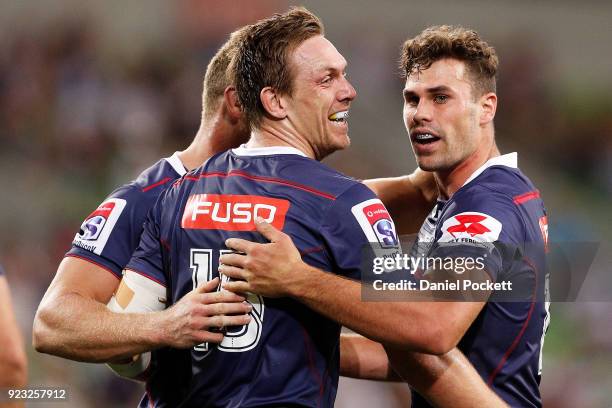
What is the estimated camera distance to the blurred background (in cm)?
949

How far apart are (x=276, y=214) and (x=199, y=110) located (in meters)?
7.84

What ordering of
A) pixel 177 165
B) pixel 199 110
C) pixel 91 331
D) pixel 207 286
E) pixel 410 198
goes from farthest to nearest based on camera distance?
pixel 199 110 → pixel 410 198 → pixel 177 165 → pixel 91 331 → pixel 207 286

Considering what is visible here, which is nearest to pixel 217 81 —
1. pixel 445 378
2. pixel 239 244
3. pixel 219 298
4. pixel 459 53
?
pixel 459 53

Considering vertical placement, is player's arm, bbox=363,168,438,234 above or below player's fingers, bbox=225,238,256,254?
above

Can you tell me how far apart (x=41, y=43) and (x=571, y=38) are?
7.75 metres

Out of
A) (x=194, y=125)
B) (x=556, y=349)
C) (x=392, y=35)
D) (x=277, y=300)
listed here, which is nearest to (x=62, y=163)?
(x=194, y=125)

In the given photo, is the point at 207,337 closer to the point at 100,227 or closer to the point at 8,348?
the point at 100,227

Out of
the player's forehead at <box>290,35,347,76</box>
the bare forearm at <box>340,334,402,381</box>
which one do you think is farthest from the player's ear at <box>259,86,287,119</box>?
the bare forearm at <box>340,334,402,381</box>

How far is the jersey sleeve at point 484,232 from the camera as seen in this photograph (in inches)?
134

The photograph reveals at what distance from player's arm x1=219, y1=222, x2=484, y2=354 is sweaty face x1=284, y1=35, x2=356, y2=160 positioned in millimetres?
559

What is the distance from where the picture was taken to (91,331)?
3.36m

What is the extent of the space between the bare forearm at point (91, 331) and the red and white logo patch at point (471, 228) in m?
1.21

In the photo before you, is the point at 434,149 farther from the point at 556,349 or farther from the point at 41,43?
the point at 41,43

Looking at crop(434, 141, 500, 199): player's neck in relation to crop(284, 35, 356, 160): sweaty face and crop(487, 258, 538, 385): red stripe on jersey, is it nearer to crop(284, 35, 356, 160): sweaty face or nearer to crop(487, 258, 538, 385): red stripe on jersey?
crop(487, 258, 538, 385): red stripe on jersey
